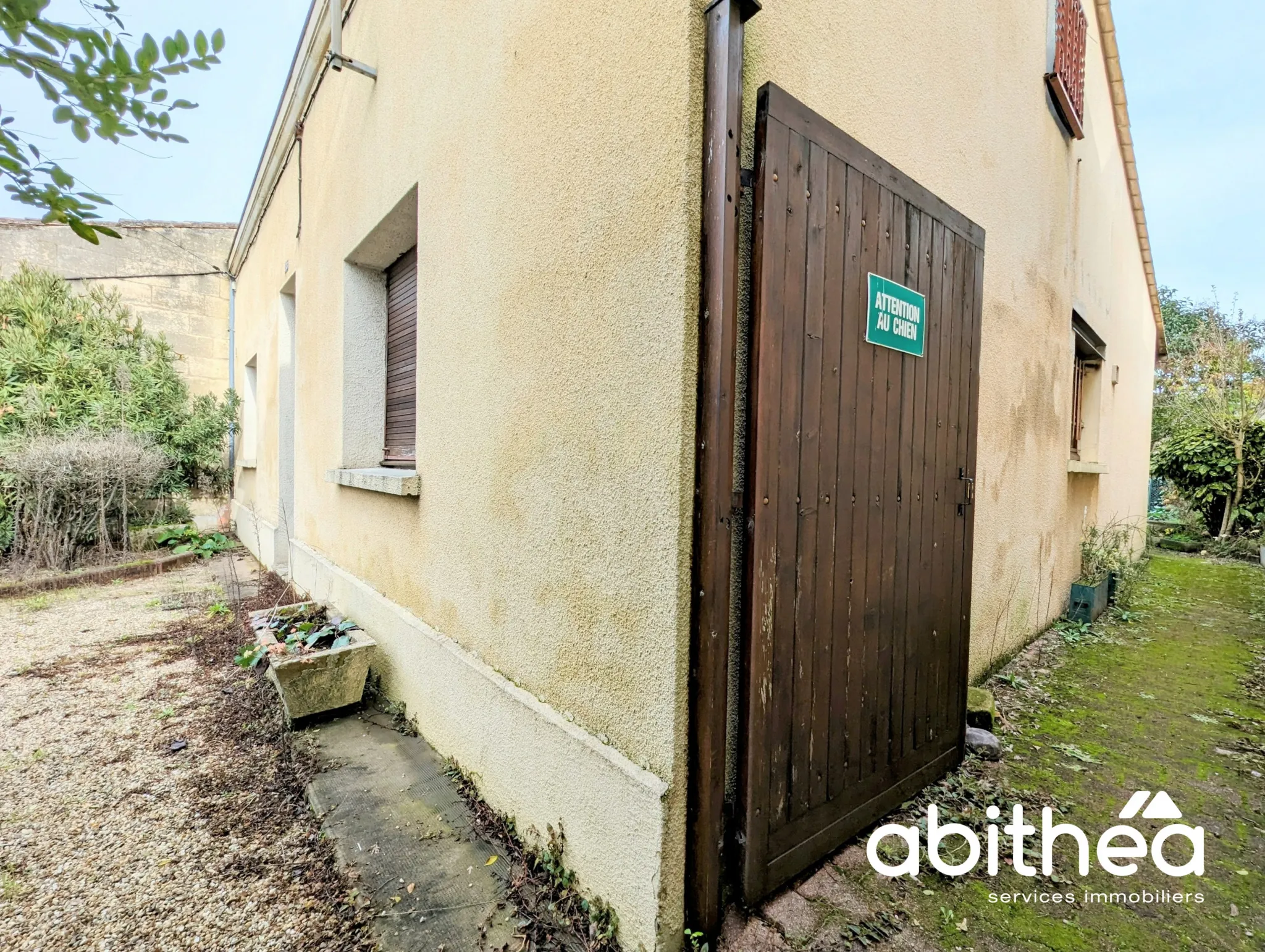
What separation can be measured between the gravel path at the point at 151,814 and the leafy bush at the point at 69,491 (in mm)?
2892

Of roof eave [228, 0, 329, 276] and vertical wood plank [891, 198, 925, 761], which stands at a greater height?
roof eave [228, 0, 329, 276]

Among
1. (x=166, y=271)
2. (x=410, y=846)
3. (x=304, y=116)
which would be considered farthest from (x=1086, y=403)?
(x=166, y=271)

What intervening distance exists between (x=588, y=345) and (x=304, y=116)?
16.6 feet

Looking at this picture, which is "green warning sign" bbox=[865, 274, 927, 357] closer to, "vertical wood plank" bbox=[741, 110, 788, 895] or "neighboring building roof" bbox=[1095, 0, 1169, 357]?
"vertical wood plank" bbox=[741, 110, 788, 895]

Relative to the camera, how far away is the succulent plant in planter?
282 centimetres

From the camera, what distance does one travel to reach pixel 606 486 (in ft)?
5.52

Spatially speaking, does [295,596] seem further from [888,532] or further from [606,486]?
[888,532]

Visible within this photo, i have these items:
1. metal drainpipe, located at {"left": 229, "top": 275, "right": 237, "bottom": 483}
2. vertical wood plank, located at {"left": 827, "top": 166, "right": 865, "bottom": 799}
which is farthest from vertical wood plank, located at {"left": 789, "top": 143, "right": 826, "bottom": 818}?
metal drainpipe, located at {"left": 229, "top": 275, "right": 237, "bottom": 483}

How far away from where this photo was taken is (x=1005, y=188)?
3297mm

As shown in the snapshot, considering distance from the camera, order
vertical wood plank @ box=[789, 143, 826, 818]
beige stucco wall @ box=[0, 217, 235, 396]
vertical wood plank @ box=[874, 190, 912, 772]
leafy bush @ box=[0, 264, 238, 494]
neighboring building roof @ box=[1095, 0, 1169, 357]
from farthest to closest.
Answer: beige stucco wall @ box=[0, 217, 235, 396] < leafy bush @ box=[0, 264, 238, 494] < neighboring building roof @ box=[1095, 0, 1169, 357] < vertical wood plank @ box=[874, 190, 912, 772] < vertical wood plank @ box=[789, 143, 826, 818]

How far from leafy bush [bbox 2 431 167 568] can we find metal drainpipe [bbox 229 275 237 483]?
6.93 feet

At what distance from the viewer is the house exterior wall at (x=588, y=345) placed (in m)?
1.51

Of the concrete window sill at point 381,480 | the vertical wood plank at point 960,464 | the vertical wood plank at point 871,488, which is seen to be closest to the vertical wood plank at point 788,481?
the vertical wood plank at point 871,488

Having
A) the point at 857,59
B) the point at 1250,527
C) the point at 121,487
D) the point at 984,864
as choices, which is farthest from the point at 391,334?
the point at 1250,527
